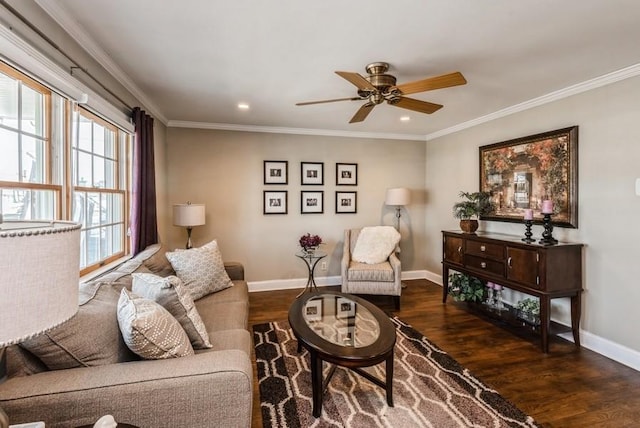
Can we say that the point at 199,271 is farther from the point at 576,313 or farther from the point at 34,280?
the point at 576,313

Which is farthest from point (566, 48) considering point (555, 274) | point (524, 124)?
point (555, 274)

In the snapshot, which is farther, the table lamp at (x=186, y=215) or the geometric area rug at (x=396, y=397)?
the table lamp at (x=186, y=215)

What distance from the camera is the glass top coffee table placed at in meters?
1.78

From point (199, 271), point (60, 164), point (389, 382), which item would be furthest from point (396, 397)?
point (60, 164)

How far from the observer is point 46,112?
72.9 inches

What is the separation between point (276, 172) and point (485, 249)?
2796 mm

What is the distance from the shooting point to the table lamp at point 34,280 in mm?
664

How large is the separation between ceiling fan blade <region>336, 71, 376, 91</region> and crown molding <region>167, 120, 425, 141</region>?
226cm

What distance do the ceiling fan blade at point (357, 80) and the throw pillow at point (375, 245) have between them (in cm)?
228

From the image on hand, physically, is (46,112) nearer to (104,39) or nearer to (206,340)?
(104,39)

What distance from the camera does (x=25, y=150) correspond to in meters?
1.70

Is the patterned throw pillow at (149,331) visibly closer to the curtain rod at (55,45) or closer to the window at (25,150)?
the window at (25,150)

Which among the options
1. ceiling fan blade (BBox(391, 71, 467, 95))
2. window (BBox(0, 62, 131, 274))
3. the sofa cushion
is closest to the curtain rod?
window (BBox(0, 62, 131, 274))

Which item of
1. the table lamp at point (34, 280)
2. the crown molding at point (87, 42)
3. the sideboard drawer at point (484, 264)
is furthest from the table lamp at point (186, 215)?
the sideboard drawer at point (484, 264)
